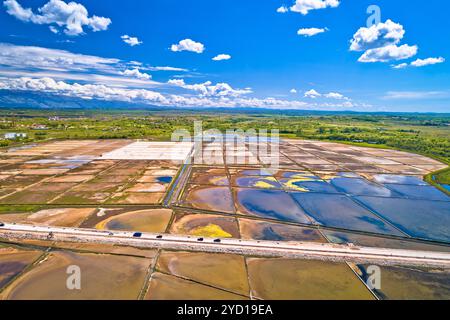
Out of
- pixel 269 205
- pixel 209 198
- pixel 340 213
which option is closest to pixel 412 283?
pixel 340 213

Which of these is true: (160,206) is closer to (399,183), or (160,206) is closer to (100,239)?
(100,239)

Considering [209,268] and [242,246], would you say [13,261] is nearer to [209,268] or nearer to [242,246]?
[209,268]

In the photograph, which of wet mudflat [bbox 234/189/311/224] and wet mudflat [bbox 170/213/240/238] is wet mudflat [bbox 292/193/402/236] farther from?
wet mudflat [bbox 170/213/240/238]

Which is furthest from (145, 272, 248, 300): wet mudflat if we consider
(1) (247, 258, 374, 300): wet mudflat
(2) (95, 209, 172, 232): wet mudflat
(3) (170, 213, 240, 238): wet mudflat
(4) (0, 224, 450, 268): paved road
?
(2) (95, 209, 172, 232): wet mudflat

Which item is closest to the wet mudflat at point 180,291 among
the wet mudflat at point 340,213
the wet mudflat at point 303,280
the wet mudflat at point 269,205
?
the wet mudflat at point 303,280

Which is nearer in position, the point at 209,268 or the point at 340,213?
the point at 209,268

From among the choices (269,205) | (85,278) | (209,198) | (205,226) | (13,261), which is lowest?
(85,278)

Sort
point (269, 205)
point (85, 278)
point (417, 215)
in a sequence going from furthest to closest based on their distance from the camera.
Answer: point (269, 205)
point (417, 215)
point (85, 278)

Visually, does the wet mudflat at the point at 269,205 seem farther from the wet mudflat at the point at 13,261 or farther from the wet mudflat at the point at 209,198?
the wet mudflat at the point at 13,261
